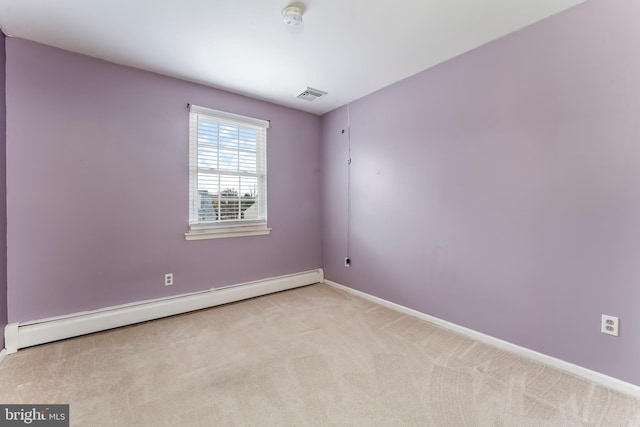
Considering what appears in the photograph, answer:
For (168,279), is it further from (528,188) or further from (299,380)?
(528,188)

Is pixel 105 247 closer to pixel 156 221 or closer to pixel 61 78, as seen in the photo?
pixel 156 221

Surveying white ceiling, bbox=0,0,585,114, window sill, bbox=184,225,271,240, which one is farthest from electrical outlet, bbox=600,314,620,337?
window sill, bbox=184,225,271,240

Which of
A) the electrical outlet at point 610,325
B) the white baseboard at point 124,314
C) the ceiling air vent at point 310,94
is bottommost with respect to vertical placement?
the white baseboard at point 124,314

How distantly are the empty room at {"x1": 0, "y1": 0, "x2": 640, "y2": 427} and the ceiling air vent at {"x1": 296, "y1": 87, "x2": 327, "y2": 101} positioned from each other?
0.04 m

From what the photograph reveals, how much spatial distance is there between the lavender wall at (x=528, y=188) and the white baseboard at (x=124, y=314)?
1.62 m

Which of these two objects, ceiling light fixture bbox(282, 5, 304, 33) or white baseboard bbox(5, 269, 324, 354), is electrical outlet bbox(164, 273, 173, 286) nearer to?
white baseboard bbox(5, 269, 324, 354)

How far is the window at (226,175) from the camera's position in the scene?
3.07 metres

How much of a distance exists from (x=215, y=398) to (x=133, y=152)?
236cm

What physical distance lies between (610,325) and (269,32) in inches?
125

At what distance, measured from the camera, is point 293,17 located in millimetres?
1902

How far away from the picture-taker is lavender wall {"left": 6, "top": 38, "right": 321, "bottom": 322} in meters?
2.24

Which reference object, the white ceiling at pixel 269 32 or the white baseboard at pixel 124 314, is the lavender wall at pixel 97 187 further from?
the white ceiling at pixel 269 32

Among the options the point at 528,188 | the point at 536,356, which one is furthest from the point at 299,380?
the point at 528,188

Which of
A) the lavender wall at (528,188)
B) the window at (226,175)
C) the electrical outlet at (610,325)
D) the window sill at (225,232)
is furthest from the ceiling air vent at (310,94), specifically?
the electrical outlet at (610,325)
